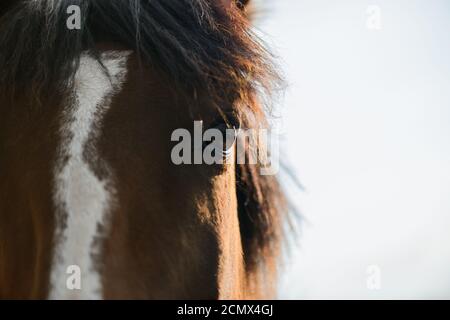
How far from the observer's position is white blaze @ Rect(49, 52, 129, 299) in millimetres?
1515

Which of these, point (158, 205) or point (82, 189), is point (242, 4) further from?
point (82, 189)

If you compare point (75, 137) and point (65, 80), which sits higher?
point (65, 80)

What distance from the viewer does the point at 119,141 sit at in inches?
69.6

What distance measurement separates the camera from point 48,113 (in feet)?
6.09

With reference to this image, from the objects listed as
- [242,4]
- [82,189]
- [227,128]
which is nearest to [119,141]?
[82,189]

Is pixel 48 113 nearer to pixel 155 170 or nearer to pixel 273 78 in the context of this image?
pixel 155 170

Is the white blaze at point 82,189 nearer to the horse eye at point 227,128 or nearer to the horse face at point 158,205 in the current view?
the horse face at point 158,205

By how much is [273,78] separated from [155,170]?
742mm

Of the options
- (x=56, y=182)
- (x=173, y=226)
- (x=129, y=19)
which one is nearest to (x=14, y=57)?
(x=129, y=19)

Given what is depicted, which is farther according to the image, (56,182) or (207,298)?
(207,298)

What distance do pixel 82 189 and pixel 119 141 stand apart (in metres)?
0.22

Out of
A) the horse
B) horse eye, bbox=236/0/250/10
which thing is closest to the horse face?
the horse

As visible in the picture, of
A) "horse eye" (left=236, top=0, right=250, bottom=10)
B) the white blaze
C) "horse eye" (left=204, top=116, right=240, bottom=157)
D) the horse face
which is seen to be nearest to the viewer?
the white blaze

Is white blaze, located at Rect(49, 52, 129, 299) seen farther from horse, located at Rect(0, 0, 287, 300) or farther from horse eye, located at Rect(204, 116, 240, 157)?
horse eye, located at Rect(204, 116, 240, 157)
